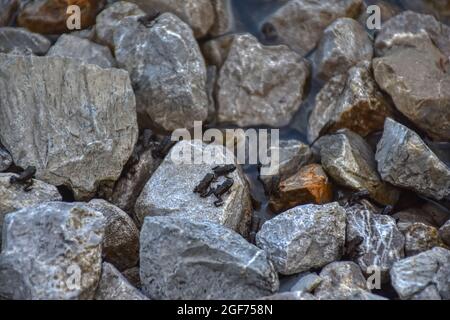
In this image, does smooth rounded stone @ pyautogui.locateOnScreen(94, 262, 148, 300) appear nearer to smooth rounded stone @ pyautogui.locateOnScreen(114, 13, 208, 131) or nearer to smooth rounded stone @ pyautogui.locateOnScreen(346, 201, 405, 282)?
smooth rounded stone @ pyautogui.locateOnScreen(346, 201, 405, 282)

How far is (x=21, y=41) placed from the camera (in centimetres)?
557

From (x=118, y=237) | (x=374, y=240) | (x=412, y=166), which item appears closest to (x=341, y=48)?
(x=412, y=166)

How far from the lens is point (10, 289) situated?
386 cm

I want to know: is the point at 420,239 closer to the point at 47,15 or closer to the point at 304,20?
the point at 304,20

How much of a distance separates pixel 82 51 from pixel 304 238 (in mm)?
2696

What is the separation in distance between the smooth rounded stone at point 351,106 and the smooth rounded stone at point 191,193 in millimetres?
930

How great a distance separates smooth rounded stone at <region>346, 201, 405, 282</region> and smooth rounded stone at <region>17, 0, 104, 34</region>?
3.13 meters

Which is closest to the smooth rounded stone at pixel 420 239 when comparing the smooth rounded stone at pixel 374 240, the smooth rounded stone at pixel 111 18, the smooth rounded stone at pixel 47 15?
the smooth rounded stone at pixel 374 240

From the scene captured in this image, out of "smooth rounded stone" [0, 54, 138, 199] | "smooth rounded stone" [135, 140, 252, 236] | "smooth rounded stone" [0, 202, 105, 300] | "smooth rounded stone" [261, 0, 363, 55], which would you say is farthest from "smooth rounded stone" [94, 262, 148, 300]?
"smooth rounded stone" [261, 0, 363, 55]

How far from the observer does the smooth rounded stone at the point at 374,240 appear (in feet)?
14.5

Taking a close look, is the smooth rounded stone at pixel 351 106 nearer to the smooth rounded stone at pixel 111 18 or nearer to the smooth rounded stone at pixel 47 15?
the smooth rounded stone at pixel 111 18

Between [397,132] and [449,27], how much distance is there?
1550 mm
